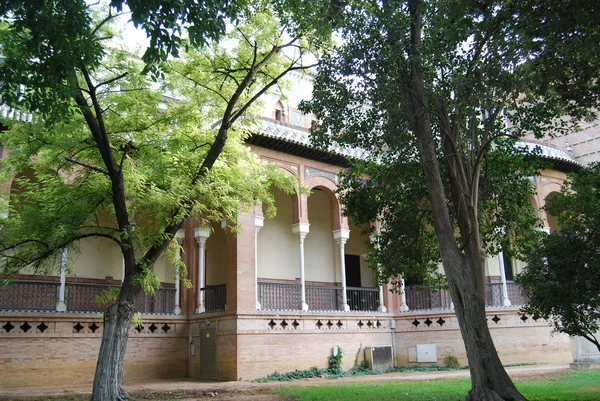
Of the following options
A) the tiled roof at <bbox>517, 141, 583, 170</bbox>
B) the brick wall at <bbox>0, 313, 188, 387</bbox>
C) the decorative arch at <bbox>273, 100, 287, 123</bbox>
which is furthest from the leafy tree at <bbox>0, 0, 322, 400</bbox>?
the tiled roof at <bbox>517, 141, 583, 170</bbox>

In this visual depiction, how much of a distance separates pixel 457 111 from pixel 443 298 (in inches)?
440

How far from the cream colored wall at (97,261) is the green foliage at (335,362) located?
7.16 meters

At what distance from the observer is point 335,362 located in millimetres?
17031

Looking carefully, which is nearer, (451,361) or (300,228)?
(300,228)

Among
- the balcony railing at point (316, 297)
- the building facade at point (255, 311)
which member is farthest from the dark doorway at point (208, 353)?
the balcony railing at point (316, 297)

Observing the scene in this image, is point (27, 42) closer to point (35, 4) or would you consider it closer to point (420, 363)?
point (35, 4)

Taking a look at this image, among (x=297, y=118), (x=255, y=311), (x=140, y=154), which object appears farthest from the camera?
(x=297, y=118)

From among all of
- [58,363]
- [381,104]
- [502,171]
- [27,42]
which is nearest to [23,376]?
[58,363]

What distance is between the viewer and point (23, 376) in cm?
1363

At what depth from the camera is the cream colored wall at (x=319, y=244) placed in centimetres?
2088

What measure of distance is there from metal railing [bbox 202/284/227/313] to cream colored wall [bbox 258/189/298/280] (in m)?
2.34

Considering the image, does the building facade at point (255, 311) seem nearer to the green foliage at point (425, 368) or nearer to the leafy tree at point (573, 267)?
the green foliage at point (425, 368)

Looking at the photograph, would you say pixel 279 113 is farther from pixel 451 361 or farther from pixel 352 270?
pixel 451 361

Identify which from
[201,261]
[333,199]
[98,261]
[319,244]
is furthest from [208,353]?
[319,244]
